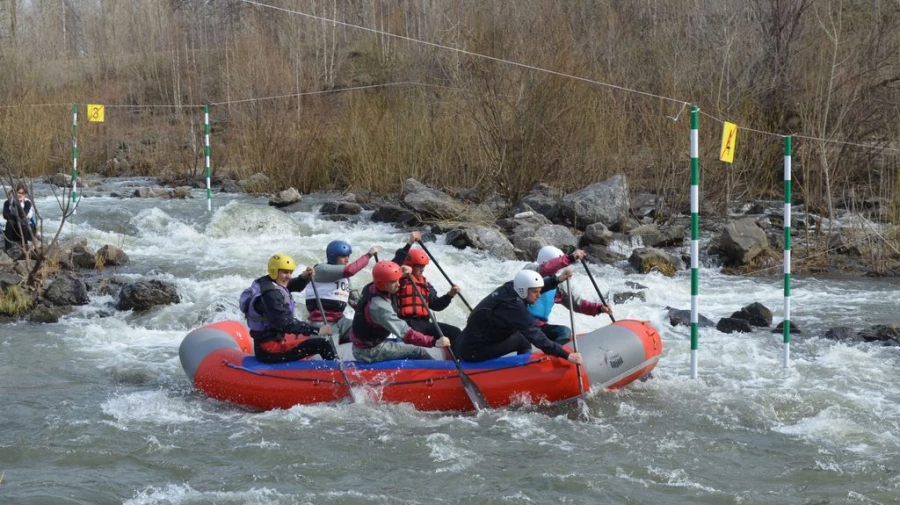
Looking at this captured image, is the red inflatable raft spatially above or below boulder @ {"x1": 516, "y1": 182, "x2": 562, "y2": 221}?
below

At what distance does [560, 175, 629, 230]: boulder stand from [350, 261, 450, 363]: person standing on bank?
6.76 meters

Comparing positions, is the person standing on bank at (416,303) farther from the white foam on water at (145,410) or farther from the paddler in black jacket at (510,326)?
the white foam on water at (145,410)

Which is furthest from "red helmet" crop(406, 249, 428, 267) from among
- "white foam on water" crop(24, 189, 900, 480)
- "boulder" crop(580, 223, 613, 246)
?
"boulder" crop(580, 223, 613, 246)

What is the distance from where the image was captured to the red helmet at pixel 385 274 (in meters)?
6.86

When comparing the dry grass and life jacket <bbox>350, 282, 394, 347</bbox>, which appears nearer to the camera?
life jacket <bbox>350, 282, 394, 347</bbox>

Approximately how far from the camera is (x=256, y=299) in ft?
23.0

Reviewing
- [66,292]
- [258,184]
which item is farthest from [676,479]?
[258,184]

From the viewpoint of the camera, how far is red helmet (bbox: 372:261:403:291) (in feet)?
22.5

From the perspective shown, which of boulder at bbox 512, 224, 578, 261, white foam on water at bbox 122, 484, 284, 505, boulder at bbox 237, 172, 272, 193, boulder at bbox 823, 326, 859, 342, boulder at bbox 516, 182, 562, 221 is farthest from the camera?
boulder at bbox 237, 172, 272, 193

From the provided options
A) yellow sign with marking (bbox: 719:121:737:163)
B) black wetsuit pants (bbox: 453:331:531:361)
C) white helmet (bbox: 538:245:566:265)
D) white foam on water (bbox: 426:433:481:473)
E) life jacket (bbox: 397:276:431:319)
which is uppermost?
yellow sign with marking (bbox: 719:121:737:163)

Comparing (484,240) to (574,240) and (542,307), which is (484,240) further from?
(542,307)

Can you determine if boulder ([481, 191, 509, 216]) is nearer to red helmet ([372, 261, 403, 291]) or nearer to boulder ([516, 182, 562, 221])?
boulder ([516, 182, 562, 221])

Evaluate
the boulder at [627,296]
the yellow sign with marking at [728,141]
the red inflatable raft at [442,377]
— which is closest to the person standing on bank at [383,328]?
the red inflatable raft at [442,377]

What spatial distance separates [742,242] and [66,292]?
7.50 metres
